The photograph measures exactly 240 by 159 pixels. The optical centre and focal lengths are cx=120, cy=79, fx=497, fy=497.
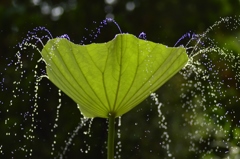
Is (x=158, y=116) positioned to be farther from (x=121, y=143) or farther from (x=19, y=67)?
(x=19, y=67)

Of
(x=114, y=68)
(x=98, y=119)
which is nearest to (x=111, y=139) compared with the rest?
(x=114, y=68)

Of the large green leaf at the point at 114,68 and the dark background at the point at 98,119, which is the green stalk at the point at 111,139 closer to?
the large green leaf at the point at 114,68

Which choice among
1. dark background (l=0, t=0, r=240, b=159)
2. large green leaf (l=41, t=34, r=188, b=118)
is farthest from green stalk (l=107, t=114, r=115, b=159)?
dark background (l=0, t=0, r=240, b=159)

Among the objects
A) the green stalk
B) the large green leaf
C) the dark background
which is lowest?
the green stalk

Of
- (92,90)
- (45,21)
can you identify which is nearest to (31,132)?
(45,21)

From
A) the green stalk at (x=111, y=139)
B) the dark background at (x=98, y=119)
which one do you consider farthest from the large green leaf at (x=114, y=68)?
the dark background at (x=98, y=119)

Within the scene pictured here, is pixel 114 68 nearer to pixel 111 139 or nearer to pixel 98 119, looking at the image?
pixel 111 139

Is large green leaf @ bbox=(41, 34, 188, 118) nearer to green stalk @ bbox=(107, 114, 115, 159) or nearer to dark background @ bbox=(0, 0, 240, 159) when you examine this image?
green stalk @ bbox=(107, 114, 115, 159)

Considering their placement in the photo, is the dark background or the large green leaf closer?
the large green leaf
